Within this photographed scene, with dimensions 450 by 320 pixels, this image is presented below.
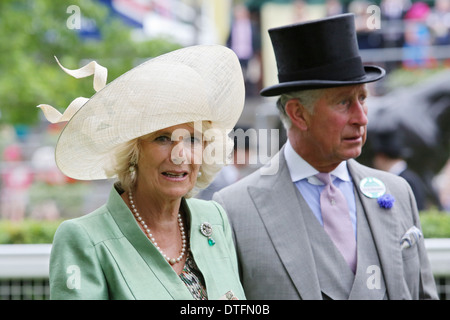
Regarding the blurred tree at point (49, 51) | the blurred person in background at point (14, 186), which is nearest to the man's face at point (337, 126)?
the blurred tree at point (49, 51)

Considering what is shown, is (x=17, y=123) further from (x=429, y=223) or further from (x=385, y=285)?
(x=385, y=285)

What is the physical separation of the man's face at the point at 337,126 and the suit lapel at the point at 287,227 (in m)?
0.20

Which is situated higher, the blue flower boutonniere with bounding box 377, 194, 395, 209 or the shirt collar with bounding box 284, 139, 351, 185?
the shirt collar with bounding box 284, 139, 351, 185

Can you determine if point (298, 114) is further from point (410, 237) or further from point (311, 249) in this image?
point (410, 237)

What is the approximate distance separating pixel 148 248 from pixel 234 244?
29.5 inches

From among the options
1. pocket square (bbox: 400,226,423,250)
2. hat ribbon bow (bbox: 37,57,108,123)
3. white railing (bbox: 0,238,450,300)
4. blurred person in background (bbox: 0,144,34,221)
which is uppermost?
hat ribbon bow (bbox: 37,57,108,123)

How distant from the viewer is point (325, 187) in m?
3.59

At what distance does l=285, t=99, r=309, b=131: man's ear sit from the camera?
3.64 metres

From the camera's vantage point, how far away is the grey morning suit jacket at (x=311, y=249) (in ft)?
11.1

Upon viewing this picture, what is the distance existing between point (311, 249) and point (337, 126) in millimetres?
599

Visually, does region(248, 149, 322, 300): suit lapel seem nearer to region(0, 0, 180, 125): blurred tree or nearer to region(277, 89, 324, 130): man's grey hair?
region(277, 89, 324, 130): man's grey hair

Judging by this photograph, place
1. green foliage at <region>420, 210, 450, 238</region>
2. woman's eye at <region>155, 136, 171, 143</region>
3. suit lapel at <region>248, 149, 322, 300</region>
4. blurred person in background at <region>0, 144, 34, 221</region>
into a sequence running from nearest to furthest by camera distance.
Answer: woman's eye at <region>155, 136, 171, 143</region>, suit lapel at <region>248, 149, 322, 300</region>, green foliage at <region>420, 210, 450, 238</region>, blurred person in background at <region>0, 144, 34, 221</region>

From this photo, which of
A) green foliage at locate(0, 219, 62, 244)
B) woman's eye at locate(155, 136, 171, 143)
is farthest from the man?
green foliage at locate(0, 219, 62, 244)

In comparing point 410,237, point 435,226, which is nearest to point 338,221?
point 410,237
